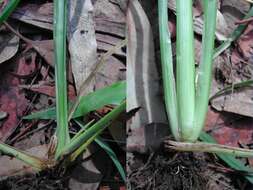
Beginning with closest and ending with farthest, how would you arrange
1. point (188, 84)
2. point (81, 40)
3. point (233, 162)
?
point (188, 84) < point (233, 162) < point (81, 40)

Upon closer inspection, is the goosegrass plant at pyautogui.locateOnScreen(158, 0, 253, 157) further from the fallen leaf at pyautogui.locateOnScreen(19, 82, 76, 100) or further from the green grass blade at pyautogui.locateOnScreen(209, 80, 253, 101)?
the fallen leaf at pyautogui.locateOnScreen(19, 82, 76, 100)

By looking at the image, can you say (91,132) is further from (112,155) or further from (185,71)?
(185,71)

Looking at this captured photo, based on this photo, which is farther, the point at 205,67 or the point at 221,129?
the point at 221,129

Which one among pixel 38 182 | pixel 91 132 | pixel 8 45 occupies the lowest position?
pixel 38 182

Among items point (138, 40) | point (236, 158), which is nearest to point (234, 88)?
point (236, 158)

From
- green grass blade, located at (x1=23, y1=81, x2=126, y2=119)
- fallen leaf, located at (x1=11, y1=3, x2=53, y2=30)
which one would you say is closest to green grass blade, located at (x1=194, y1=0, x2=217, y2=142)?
green grass blade, located at (x1=23, y1=81, x2=126, y2=119)

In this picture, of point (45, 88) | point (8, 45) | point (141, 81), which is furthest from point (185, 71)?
point (8, 45)

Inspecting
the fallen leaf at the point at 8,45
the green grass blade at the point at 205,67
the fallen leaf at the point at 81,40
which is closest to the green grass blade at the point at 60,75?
the fallen leaf at the point at 81,40
